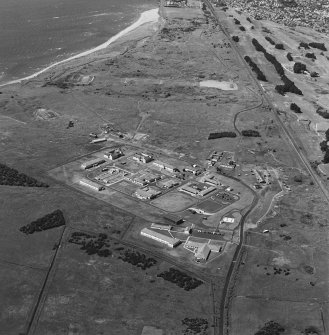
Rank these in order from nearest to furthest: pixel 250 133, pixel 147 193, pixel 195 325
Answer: pixel 195 325, pixel 147 193, pixel 250 133

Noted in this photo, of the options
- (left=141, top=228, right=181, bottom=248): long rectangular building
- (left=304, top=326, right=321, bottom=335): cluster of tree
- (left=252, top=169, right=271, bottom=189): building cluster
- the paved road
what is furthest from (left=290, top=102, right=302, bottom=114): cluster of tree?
(left=304, top=326, right=321, bottom=335): cluster of tree

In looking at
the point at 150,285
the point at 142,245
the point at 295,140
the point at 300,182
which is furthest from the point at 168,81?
the point at 150,285

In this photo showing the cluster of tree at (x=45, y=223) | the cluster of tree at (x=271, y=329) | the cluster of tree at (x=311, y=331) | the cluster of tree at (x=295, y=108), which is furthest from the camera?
the cluster of tree at (x=295, y=108)

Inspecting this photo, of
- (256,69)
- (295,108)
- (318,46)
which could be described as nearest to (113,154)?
(295,108)

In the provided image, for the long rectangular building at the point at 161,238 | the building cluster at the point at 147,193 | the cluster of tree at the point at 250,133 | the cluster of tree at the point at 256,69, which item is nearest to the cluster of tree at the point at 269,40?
the cluster of tree at the point at 256,69

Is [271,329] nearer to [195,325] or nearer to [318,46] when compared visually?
[195,325]

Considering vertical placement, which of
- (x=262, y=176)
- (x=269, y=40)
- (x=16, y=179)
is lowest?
(x=269, y=40)

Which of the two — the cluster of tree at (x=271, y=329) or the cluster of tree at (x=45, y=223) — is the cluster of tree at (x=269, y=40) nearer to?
the cluster of tree at (x=45, y=223)
